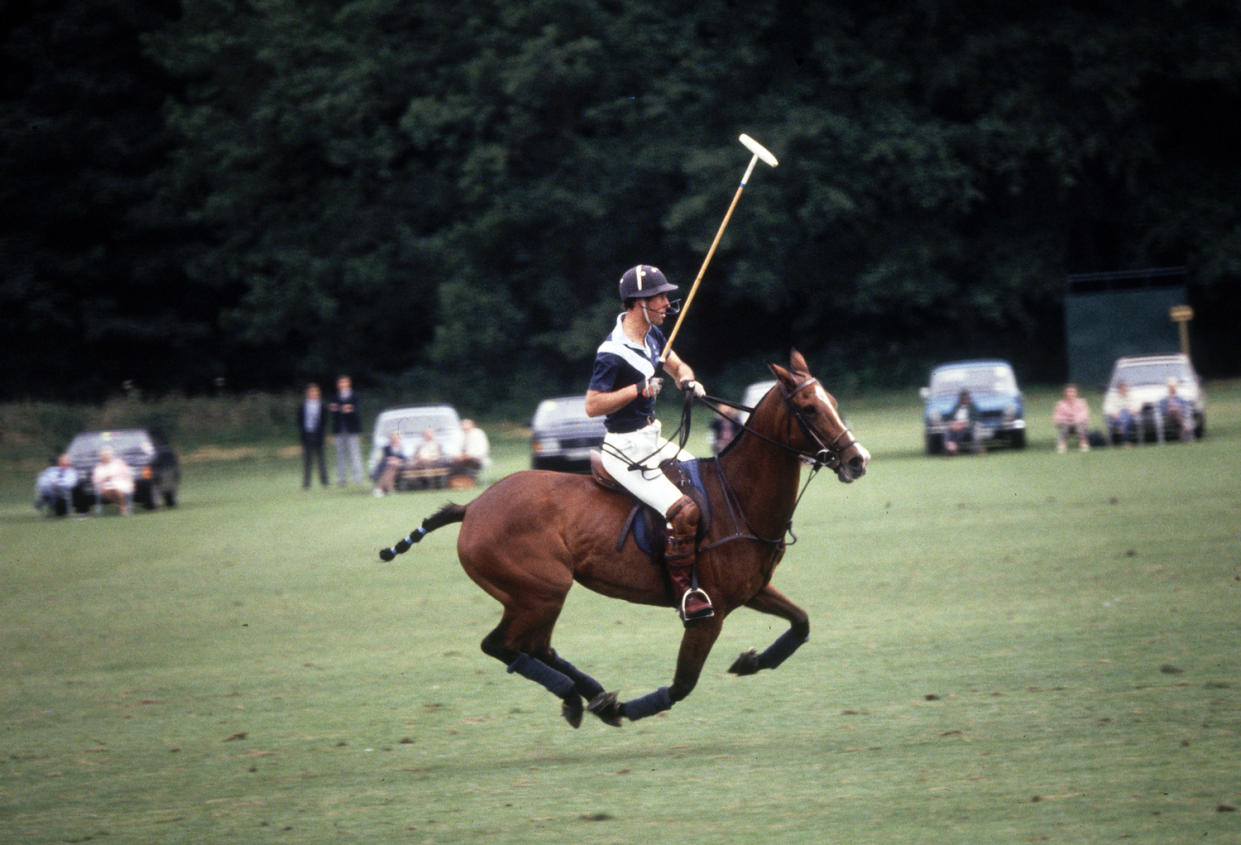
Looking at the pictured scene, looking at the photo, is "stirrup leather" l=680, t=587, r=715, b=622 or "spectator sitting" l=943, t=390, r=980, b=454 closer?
"stirrup leather" l=680, t=587, r=715, b=622

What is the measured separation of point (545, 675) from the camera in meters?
8.42

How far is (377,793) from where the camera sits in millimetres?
7598

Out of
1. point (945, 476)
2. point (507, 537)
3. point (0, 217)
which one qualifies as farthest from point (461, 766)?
point (0, 217)

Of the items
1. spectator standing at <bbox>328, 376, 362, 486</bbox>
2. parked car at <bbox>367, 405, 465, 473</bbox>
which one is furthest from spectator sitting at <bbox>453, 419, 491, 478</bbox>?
spectator standing at <bbox>328, 376, 362, 486</bbox>

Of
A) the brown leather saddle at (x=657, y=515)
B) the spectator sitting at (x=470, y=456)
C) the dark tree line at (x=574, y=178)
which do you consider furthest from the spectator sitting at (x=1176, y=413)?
the brown leather saddle at (x=657, y=515)

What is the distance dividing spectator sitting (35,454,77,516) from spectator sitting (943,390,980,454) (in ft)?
56.9

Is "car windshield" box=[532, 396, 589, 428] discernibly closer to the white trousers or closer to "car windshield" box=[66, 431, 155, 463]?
"car windshield" box=[66, 431, 155, 463]

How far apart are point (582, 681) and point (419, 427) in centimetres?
2478

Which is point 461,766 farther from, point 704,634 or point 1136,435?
point 1136,435

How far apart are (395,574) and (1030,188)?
136ft

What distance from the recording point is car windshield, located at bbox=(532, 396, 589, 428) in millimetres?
32781

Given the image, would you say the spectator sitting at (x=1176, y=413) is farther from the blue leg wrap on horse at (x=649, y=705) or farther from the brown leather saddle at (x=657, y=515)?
the blue leg wrap on horse at (x=649, y=705)

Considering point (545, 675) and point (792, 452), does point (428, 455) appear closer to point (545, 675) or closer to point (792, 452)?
point (545, 675)

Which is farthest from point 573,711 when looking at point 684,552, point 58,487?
point 58,487
